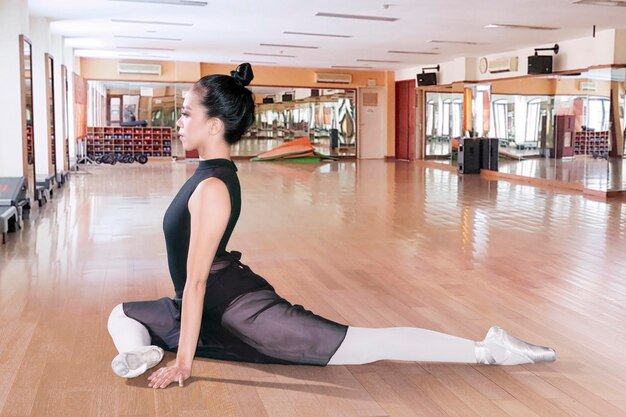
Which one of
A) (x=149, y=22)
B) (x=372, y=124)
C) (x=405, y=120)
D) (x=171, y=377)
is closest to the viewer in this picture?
(x=171, y=377)

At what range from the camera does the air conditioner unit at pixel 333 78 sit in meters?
22.1

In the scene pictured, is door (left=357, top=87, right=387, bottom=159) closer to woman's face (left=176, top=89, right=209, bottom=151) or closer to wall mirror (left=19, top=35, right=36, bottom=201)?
wall mirror (left=19, top=35, right=36, bottom=201)

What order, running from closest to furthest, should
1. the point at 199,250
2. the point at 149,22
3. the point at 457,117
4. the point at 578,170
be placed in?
the point at 199,250 → the point at 149,22 → the point at 578,170 → the point at 457,117

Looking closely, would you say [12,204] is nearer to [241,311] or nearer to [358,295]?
[358,295]

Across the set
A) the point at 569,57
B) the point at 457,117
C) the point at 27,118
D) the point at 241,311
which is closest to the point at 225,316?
the point at 241,311

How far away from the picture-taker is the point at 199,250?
2.79 metres

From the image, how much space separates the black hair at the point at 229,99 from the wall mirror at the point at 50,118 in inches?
376

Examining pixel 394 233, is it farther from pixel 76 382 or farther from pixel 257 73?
pixel 257 73

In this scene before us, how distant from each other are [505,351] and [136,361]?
1628 millimetres

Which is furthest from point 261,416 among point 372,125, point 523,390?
point 372,125

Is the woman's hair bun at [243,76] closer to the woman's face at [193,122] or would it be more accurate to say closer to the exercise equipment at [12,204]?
the woman's face at [193,122]

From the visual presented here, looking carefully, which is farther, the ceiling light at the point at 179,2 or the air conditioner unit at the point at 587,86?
the air conditioner unit at the point at 587,86

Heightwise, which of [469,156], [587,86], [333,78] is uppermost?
[333,78]

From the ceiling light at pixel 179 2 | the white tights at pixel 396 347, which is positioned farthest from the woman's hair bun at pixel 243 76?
the ceiling light at pixel 179 2
